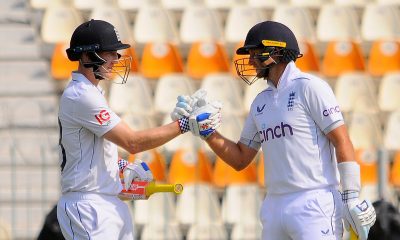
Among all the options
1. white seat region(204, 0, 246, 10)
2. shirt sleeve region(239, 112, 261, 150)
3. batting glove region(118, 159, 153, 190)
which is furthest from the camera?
white seat region(204, 0, 246, 10)

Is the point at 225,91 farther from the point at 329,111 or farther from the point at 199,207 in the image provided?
the point at 329,111

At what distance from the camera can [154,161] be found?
1059cm

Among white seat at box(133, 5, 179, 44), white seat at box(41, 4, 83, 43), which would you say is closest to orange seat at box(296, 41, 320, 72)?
white seat at box(133, 5, 179, 44)

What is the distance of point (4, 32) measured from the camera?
41.4 ft

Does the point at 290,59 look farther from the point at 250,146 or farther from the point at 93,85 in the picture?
the point at 93,85

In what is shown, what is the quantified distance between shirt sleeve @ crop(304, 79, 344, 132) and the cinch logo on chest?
0.15m

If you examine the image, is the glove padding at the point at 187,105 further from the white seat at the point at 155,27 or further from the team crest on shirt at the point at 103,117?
the white seat at the point at 155,27

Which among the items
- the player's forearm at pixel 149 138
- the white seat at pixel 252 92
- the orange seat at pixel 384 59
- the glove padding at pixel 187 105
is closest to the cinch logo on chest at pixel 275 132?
the glove padding at pixel 187 105

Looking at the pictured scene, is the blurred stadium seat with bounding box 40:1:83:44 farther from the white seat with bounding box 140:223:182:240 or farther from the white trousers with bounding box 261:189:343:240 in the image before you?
the white trousers with bounding box 261:189:343:240

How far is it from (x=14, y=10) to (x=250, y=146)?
6.83 meters

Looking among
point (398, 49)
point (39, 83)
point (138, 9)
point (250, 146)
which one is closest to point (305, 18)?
point (398, 49)

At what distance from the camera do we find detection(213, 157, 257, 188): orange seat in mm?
10891

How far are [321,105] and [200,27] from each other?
663 cm

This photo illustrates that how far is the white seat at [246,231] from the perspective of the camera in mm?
10273
